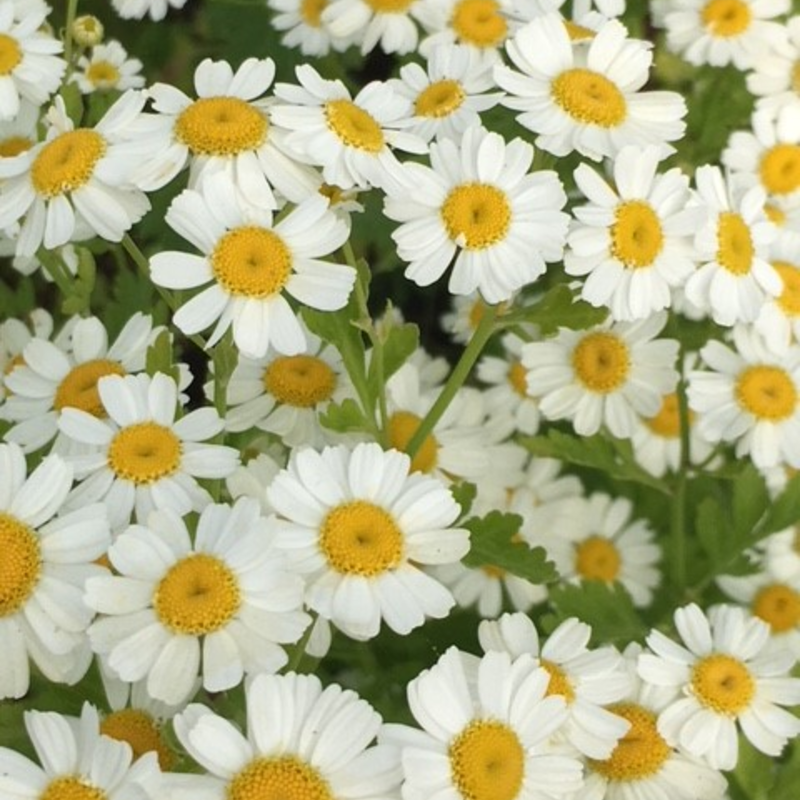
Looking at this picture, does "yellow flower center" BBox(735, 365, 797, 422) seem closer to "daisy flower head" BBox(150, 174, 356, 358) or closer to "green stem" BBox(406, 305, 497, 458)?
"green stem" BBox(406, 305, 497, 458)

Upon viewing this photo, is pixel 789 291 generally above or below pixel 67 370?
above

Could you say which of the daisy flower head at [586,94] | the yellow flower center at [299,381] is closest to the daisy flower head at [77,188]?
the yellow flower center at [299,381]

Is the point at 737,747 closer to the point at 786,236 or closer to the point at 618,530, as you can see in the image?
the point at 618,530

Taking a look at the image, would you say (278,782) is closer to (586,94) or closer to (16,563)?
(16,563)

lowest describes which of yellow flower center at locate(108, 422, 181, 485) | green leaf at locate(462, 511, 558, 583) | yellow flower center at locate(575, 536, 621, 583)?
yellow flower center at locate(575, 536, 621, 583)

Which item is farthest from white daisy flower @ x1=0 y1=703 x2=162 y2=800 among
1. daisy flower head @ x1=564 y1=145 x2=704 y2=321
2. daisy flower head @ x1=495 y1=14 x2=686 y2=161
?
daisy flower head @ x1=495 y1=14 x2=686 y2=161

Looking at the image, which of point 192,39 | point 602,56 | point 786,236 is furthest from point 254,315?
point 192,39

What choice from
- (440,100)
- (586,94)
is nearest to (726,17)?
(586,94)

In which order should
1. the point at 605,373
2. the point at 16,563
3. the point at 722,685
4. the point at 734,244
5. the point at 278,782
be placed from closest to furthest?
A: the point at 278,782 → the point at 16,563 → the point at 722,685 → the point at 734,244 → the point at 605,373
